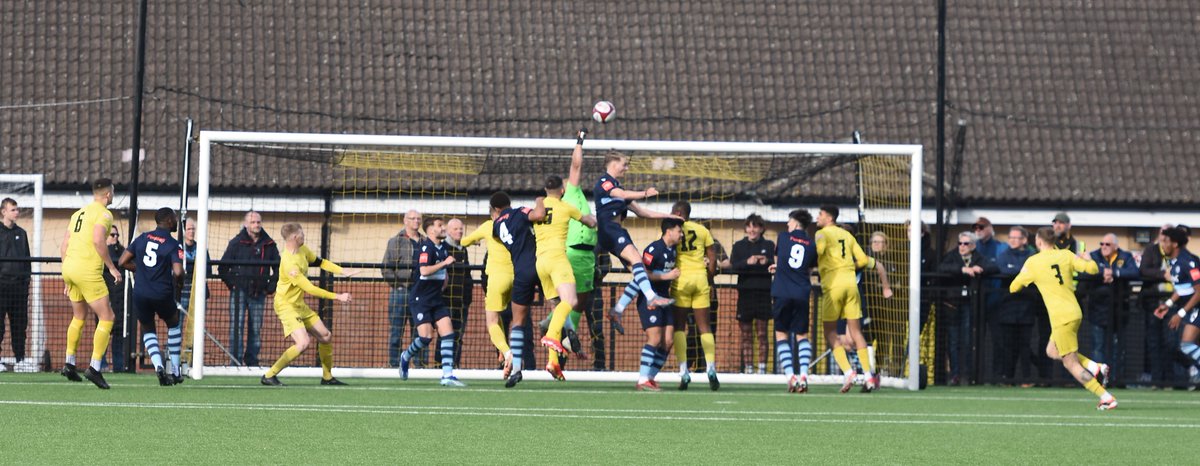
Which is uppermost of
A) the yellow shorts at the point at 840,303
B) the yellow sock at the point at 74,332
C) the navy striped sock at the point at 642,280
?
the navy striped sock at the point at 642,280

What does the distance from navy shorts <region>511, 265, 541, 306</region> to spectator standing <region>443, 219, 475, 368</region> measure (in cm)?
187

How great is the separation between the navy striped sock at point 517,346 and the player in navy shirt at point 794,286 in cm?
237

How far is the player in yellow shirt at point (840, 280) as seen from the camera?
619 inches

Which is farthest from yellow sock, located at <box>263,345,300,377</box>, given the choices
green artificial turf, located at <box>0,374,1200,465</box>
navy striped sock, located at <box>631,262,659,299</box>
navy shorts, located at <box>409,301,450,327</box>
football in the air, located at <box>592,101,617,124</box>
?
football in the air, located at <box>592,101,617,124</box>

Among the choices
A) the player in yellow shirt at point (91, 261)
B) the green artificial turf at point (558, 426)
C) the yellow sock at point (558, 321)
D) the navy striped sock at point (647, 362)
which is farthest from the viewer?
the navy striped sock at point (647, 362)

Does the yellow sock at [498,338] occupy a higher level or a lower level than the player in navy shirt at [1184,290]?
lower

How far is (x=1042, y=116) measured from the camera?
82.5 feet

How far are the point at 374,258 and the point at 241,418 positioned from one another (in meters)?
8.48

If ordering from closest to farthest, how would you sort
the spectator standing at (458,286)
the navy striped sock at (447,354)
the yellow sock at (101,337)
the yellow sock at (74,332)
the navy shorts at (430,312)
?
the yellow sock at (101,337), the yellow sock at (74,332), the navy striped sock at (447,354), the navy shorts at (430,312), the spectator standing at (458,286)

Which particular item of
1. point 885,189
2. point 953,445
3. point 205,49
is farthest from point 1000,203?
point 953,445

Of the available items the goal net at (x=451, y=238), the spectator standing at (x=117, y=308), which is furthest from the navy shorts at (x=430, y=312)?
the spectator standing at (x=117, y=308)

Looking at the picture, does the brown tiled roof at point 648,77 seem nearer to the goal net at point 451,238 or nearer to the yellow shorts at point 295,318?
the goal net at point 451,238

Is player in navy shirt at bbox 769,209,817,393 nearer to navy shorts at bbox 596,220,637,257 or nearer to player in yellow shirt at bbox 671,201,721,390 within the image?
player in yellow shirt at bbox 671,201,721,390

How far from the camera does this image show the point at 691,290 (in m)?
15.6
